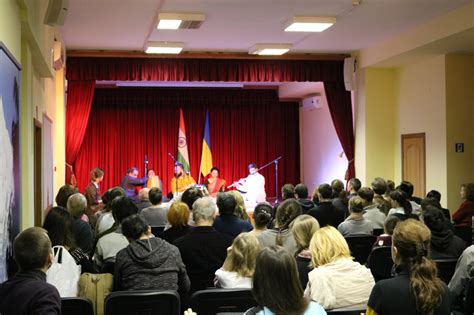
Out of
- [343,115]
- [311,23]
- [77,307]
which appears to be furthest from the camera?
[343,115]

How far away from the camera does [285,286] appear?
2.21m

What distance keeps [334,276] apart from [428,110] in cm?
755

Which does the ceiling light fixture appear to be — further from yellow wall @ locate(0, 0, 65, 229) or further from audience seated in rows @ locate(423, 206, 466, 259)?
audience seated in rows @ locate(423, 206, 466, 259)

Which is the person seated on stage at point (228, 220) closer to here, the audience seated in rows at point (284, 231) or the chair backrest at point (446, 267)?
the audience seated in rows at point (284, 231)

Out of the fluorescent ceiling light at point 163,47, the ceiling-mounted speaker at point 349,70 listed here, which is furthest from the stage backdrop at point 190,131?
the fluorescent ceiling light at point 163,47

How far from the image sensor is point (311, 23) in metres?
8.24

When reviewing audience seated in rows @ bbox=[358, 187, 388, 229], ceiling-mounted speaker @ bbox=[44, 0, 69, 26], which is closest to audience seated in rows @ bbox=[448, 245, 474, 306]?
audience seated in rows @ bbox=[358, 187, 388, 229]

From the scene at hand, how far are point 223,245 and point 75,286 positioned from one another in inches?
48.2

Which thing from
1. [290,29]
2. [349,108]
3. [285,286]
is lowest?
[285,286]

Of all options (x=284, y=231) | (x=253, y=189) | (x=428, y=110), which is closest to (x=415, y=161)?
(x=428, y=110)

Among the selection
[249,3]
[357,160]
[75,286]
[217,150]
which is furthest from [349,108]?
[75,286]

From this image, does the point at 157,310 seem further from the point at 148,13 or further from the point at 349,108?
the point at 349,108

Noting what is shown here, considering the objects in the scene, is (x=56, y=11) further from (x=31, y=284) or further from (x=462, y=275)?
(x=462, y=275)

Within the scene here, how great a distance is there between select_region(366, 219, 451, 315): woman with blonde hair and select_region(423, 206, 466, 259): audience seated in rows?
1.71 metres
